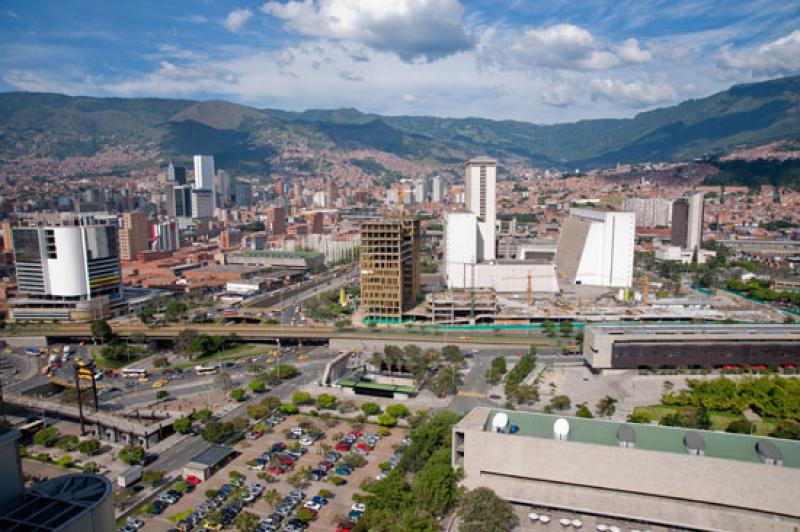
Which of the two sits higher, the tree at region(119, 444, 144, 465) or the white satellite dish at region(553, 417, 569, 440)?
the white satellite dish at region(553, 417, 569, 440)

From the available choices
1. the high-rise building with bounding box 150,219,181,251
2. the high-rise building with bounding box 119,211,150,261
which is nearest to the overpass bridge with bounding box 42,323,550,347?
the high-rise building with bounding box 119,211,150,261

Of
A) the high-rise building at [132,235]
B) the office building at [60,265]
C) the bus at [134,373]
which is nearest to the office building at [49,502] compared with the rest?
the bus at [134,373]

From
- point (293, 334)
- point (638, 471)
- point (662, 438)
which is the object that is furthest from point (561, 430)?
point (293, 334)

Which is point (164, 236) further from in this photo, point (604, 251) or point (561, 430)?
point (561, 430)

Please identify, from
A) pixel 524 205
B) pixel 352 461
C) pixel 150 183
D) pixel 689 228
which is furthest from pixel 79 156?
pixel 352 461

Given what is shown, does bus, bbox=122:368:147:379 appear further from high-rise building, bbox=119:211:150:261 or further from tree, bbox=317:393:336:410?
high-rise building, bbox=119:211:150:261

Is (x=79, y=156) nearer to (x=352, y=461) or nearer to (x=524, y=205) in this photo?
(x=524, y=205)
